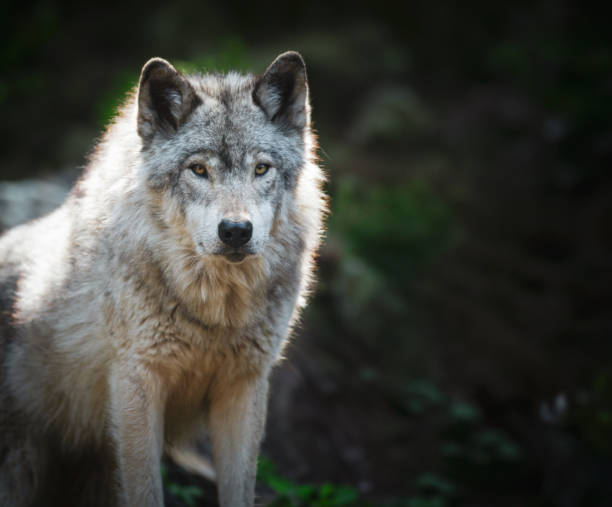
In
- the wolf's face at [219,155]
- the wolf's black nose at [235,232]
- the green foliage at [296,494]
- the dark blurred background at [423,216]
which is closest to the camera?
the wolf's black nose at [235,232]

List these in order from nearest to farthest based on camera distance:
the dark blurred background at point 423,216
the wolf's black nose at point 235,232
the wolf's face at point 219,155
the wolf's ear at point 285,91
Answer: the wolf's black nose at point 235,232 < the wolf's face at point 219,155 < the wolf's ear at point 285,91 < the dark blurred background at point 423,216

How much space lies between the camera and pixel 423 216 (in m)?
7.62

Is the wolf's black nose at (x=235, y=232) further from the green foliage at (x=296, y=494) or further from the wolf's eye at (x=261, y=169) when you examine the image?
the green foliage at (x=296, y=494)

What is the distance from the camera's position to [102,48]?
12383 millimetres

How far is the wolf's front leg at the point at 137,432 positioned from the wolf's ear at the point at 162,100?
4.22ft

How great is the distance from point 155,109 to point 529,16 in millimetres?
11236

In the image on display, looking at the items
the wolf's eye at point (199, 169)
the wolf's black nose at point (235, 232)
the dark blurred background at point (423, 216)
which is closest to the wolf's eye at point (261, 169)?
the wolf's eye at point (199, 169)

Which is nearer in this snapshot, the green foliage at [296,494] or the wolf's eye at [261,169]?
the wolf's eye at [261,169]

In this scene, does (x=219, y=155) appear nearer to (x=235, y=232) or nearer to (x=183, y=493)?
(x=235, y=232)

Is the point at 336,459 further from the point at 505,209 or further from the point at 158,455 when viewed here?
the point at 505,209

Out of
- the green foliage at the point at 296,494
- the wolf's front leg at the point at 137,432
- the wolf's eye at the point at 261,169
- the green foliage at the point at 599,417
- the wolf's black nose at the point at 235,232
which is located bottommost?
the green foliage at the point at 296,494

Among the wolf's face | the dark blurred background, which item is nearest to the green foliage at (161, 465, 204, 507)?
the dark blurred background

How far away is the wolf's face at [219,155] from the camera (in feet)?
9.75

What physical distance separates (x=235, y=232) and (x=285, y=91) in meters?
1.00
